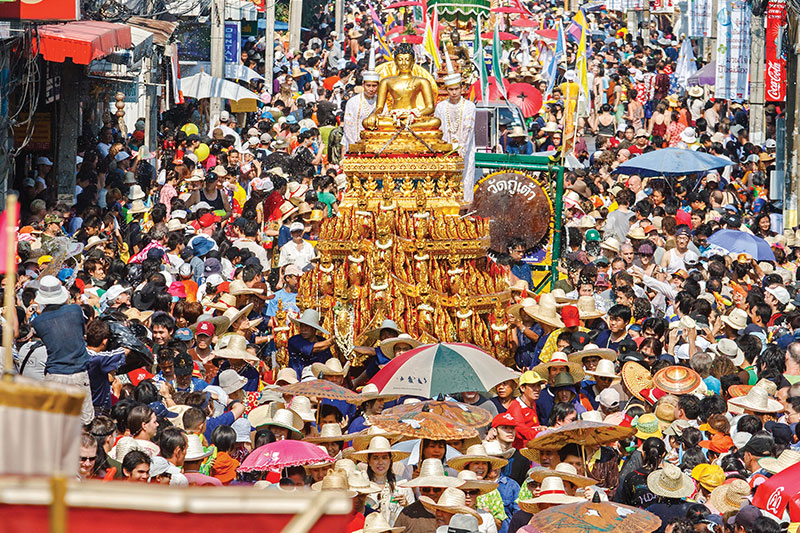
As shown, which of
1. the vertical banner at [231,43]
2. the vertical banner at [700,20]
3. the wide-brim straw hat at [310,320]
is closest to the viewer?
the wide-brim straw hat at [310,320]

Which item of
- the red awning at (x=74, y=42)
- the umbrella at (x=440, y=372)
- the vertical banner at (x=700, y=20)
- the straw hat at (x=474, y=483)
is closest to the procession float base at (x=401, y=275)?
the umbrella at (x=440, y=372)

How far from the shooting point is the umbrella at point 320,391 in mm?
10391

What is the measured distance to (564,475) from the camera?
866cm

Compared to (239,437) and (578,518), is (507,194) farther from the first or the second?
(578,518)

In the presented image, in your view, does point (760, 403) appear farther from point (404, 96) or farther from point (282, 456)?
point (404, 96)

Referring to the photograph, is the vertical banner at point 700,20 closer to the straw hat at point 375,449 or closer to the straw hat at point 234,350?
the straw hat at point 234,350

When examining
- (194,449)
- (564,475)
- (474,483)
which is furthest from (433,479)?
(194,449)

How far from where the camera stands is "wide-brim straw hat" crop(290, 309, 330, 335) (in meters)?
12.7

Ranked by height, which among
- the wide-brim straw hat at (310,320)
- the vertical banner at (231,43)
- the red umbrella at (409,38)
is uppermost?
the red umbrella at (409,38)

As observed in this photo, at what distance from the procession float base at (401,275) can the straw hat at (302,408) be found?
2834 mm

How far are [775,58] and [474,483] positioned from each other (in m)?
20.2

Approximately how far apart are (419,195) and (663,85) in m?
20.4

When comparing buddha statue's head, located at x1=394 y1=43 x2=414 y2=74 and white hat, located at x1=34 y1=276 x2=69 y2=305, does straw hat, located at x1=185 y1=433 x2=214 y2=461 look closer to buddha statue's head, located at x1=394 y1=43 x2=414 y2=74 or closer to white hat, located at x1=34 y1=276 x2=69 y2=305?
white hat, located at x1=34 y1=276 x2=69 y2=305

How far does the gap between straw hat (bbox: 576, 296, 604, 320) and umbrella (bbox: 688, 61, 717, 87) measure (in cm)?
2452
